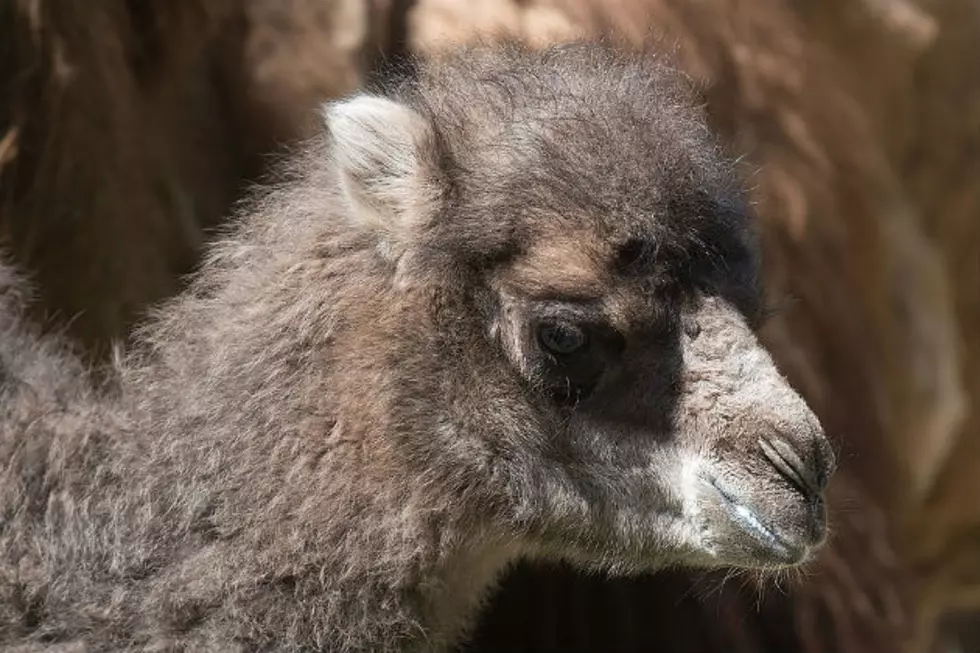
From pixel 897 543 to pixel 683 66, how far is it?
187cm

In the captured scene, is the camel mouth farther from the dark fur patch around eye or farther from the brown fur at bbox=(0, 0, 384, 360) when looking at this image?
the brown fur at bbox=(0, 0, 384, 360)

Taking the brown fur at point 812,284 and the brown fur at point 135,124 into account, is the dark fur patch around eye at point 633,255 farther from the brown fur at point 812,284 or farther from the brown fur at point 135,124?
the brown fur at point 812,284

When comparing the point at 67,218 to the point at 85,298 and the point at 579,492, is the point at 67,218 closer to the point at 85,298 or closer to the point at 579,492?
the point at 85,298

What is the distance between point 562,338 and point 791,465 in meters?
0.49

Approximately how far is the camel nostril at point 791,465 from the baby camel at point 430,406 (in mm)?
37

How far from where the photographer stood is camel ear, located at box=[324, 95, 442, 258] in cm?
321

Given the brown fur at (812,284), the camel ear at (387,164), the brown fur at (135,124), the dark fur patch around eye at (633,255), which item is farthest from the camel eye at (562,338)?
the brown fur at (812,284)

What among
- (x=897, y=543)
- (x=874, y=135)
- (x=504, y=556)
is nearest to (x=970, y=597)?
(x=897, y=543)

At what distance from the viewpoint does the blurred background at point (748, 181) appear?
415 cm

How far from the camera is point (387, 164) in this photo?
3.23 meters

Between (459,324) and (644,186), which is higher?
(644,186)

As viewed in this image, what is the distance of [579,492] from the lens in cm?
324

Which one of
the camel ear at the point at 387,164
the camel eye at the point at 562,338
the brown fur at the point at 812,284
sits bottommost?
the brown fur at the point at 812,284

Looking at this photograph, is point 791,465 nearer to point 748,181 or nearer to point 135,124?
point 748,181
